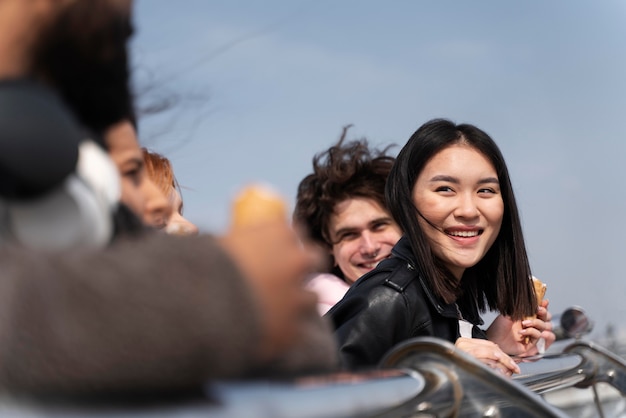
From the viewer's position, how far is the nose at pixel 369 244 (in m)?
2.69

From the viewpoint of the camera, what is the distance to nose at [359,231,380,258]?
2686 mm

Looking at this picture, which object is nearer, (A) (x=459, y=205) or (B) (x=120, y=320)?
(B) (x=120, y=320)

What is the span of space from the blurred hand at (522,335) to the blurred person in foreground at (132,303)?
159 centimetres

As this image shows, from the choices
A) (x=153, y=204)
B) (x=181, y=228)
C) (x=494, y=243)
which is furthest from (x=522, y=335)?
(x=153, y=204)

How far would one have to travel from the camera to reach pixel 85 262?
0.43 metres

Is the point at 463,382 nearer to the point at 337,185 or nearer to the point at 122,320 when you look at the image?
the point at 122,320

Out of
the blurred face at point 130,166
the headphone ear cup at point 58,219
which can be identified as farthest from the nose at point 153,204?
the headphone ear cup at point 58,219

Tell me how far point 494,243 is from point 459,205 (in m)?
0.22

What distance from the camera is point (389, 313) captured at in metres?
1.87

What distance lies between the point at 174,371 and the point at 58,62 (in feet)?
0.76

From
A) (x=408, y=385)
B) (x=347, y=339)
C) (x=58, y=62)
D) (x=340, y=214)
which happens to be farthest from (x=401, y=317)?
(x=58, y=62)

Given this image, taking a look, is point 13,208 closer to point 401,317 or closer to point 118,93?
point 118,93

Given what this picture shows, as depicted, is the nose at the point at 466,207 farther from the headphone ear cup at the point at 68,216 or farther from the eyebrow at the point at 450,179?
the headphone ear cup at the point at 68,216

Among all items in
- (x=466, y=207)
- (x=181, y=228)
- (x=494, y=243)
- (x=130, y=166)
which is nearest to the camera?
(x=130, y=166)
